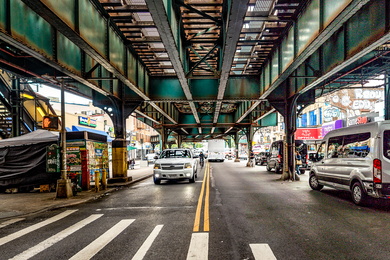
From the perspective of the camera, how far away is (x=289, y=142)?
16516 mm

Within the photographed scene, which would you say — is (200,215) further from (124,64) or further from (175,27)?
(124,64)

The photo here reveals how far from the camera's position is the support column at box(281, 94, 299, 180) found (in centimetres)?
1611

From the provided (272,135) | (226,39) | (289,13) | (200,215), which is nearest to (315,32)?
(289,13)


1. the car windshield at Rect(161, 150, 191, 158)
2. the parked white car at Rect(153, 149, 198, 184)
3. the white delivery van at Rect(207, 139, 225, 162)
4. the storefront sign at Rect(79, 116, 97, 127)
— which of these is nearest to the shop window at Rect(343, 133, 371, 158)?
the parked white car at Rect(153, 149, 198, 184)

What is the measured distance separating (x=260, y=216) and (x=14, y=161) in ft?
41.1

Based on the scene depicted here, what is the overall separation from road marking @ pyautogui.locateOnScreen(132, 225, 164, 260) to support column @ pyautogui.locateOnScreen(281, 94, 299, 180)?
11.7 meters

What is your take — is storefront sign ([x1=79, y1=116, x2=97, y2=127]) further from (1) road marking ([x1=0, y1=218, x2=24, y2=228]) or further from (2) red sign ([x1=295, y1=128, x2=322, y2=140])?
(1) road marking ([x1=0, y1=218, x2=24, y2=228])

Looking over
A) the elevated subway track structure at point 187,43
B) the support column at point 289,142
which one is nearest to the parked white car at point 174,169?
the elevated subway track structure at point 187,43

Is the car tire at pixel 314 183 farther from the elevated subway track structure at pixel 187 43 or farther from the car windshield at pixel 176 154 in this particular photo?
the car windshield at pixel 176 154

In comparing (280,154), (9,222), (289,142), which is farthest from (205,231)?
(280,154)

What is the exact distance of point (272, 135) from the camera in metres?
70.4

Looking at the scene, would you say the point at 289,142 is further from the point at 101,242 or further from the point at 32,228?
the point at 32,228

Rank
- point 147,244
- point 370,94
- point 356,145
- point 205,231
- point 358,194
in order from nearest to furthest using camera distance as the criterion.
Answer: point 147,244 < point 205,231 < point 358,194 < point 356,145 < point 370,94

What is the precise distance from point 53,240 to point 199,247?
307 cm
